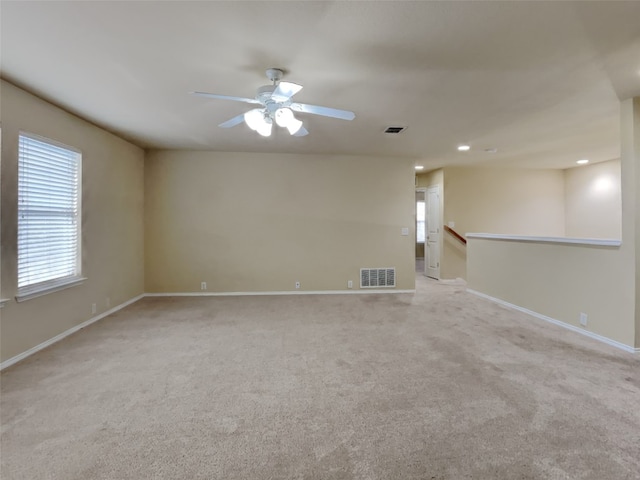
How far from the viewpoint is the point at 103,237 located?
4.14 m

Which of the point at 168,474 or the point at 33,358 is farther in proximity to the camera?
the point at 33,358

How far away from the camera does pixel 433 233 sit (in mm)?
7281

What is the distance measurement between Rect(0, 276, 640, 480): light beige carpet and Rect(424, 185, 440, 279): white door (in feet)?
11.4

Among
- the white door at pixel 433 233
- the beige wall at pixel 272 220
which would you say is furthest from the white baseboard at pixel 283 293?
the white door at pixel 433 233

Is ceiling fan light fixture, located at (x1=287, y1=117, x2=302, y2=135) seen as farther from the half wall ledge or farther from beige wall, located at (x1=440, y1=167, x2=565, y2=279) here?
beige wall, located at (x1=440, y1=167, x2=565, y2=279)

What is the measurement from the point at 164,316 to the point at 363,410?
10.7ft

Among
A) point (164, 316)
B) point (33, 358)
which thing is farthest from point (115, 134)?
point (33, 358)

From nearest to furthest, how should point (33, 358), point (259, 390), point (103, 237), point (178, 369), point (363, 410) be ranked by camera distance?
point (363, 410), point (259, 390), point (178, 369), point (33, 358), point (103, 237)

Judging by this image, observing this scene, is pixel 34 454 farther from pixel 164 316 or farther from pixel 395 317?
pixel 395 317

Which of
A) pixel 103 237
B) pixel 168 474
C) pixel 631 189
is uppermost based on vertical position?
pixel 631 189

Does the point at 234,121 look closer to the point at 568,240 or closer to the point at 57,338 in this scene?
the point at 57,338

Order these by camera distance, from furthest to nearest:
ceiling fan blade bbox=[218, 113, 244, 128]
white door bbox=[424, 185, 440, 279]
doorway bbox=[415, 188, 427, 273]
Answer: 1. doorway bbox=[415, 188, 427, 273]
2. white door bbox=[424, 185, 440, 279]
3. ceiling fan blade bbox=[218, 113, 244, 128]

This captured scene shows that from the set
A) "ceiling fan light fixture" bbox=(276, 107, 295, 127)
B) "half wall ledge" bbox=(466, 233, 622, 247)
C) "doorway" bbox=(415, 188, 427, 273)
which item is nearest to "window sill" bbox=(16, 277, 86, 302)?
"ceiling fan light fixture" bbox=(276, 107, 295, 127)

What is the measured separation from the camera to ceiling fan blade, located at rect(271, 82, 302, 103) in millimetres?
2143
